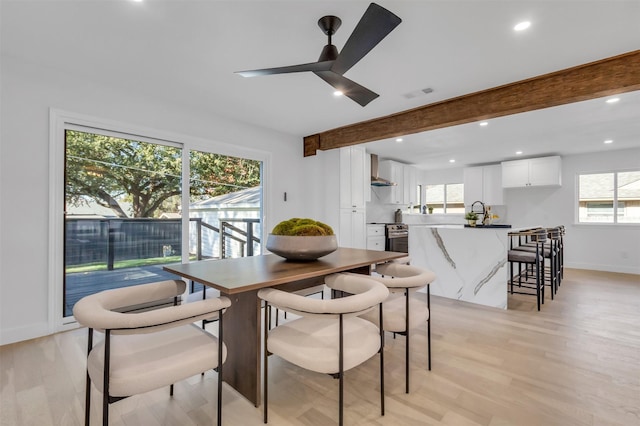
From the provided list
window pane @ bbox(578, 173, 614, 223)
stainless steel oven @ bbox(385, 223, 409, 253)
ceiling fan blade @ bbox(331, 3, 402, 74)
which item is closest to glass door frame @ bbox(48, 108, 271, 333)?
ceiling fan blade @ bbox(331, 3, 402, 74)

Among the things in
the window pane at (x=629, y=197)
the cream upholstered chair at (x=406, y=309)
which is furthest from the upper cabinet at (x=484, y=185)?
the cream upholstered chair at (x=406, y=309)

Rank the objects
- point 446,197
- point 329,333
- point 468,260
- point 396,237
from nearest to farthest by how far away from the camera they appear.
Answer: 1. point 329,333
2. point 468,260
3. point 396,237
4. point 446,197

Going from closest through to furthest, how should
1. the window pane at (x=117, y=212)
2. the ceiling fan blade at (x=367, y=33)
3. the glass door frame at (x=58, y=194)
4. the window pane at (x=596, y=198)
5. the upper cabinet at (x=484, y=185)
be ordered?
1. the ceiling fan blade at (x=367, y=33)
2. the glass door frame at (x=58, y=194)
3. the window pane at (x=117, y=212)
4. the window pane at (x=596, y=198)
5. the upper cabinet at (x=484, y=185)

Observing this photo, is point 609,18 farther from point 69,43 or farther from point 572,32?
point 69,43

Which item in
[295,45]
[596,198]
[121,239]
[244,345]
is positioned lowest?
[244,345]

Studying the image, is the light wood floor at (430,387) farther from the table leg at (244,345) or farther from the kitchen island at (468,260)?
the kitchen island at (468,260)

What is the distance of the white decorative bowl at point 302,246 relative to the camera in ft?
6.34

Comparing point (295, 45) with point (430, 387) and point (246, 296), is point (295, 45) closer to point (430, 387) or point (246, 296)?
point (246, 296)

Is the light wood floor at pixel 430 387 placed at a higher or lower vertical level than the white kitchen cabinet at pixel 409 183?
lower

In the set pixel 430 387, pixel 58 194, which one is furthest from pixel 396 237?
pixel 58 194

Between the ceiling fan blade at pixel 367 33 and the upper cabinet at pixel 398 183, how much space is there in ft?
15.2

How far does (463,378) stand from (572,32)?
252 cm

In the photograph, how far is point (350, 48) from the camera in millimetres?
1760

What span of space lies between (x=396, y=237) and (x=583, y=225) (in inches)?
144
